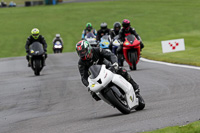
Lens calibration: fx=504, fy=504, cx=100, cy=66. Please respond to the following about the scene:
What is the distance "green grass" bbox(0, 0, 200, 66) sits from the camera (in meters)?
43.9

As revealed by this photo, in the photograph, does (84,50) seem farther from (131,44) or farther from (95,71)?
(131,44)

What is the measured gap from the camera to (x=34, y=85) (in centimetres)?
1627

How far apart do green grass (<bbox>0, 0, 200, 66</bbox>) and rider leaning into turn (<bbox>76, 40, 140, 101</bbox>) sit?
22.1m

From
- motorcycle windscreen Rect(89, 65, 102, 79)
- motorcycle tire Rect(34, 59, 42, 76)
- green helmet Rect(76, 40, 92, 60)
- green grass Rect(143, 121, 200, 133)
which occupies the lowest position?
motorcycle tire Rect(34, 59, 42, 76)

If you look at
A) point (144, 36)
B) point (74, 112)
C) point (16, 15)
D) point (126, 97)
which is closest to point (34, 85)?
point (74, 112)

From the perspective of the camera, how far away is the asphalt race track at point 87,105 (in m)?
8.00

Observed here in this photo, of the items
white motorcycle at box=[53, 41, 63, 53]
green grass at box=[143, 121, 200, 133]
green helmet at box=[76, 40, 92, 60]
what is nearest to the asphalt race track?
green grass at box=[143, 121, 200, 133]

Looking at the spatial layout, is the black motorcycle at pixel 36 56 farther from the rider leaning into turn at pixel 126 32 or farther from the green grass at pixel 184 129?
the green grass at pixel 184 129

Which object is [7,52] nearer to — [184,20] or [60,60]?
[60,60]

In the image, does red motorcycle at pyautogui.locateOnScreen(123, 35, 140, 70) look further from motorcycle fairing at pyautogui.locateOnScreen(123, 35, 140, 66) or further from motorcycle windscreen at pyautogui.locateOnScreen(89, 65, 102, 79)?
motorcycle windscreen at pyautogui.locateOnScreen(89, 65, 102, 79)

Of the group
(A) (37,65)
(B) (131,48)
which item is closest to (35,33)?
(A) (37,65)

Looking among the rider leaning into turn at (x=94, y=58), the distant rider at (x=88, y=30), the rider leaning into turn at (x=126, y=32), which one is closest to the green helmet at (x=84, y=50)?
the rider leaning into turn at (x=94, y=58)

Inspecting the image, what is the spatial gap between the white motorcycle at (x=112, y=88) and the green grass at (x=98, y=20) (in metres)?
22.8

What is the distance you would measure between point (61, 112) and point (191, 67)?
7.50m
